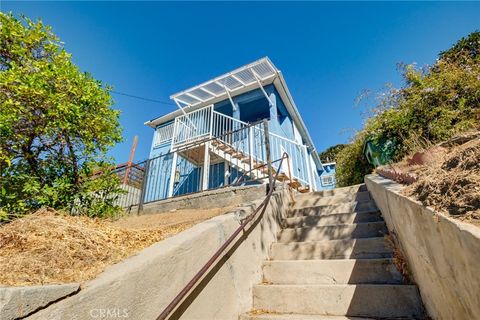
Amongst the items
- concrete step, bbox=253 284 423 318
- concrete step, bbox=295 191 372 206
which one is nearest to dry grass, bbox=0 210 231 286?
concrete step, bbox=253 284 423 318

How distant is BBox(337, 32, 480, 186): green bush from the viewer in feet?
13.0

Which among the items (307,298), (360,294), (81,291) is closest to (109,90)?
(81,291)

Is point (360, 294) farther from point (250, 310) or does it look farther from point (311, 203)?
point (311, 203)

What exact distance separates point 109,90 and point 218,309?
3602 mm

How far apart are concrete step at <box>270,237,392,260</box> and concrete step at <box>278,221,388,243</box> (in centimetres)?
23

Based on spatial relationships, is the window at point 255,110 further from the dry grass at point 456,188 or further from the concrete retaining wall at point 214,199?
the dry grass at point 456,188

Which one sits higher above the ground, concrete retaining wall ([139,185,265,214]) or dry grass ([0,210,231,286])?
concrete retaining wall ([139,185,265,214])

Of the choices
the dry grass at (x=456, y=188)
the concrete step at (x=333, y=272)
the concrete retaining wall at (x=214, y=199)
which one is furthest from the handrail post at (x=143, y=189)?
the dry grass at (x=456, y=188)

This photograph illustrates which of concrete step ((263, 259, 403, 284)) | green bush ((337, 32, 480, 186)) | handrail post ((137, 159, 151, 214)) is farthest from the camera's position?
handrail post ((137, 159, 151, 214))

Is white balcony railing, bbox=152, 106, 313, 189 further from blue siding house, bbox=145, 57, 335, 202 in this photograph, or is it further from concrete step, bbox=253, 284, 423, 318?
concrete step, bbox=253, 284, 423, 318

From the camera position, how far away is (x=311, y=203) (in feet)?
14.3

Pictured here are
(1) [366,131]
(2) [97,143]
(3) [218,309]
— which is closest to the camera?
(3) [218,309]

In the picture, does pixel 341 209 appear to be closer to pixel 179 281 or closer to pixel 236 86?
pixel 179 281

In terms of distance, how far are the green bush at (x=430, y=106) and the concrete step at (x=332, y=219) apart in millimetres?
1658
